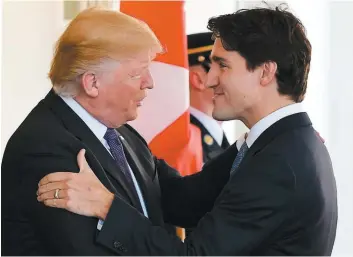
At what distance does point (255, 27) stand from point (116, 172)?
469 millimetres

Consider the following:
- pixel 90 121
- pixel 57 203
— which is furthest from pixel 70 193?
pixel 90 121

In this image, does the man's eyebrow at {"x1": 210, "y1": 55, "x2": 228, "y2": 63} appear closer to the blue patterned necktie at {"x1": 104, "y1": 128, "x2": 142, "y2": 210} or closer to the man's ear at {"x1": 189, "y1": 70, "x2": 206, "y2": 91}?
the blue patterned necktie at {"x1": 104, "y1": 128, "x2": 142, "y2": 210}

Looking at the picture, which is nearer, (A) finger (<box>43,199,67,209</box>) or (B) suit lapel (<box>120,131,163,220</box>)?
(A) finger (<box>43,199,67,209</box>)

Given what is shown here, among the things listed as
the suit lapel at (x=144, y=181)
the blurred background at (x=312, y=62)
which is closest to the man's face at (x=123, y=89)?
the suit lapel at (x=144, y=181)

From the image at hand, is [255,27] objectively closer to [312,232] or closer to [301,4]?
[312,232]

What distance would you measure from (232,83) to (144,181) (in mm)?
327

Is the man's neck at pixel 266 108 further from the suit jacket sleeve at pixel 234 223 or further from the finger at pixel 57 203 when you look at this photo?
the finger at pixel 57 203

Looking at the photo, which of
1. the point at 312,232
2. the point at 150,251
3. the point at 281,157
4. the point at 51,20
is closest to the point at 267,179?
the point at 281,157

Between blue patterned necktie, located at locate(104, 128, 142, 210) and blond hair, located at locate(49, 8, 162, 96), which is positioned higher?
blond hair, located at locate(49, 8, 162, 96)

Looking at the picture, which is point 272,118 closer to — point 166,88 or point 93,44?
point 93,44

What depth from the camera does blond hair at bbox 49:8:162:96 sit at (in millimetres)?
1756

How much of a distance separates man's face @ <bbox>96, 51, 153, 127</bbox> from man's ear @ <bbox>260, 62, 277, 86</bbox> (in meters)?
0.28

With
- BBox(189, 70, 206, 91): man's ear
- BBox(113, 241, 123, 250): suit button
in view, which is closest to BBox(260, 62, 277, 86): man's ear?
BBox(113, 241, 123, 250): suit button

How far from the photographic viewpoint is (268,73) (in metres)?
1.79
